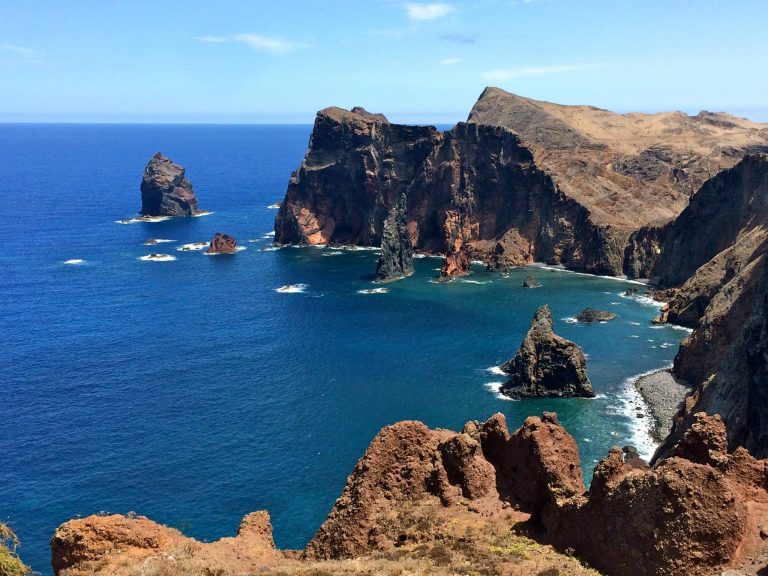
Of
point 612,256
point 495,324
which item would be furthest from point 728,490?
point 612,256

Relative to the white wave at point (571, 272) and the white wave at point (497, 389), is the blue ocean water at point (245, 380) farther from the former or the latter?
the white wave at point (571, 272)

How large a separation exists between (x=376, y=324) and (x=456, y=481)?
97.6 m

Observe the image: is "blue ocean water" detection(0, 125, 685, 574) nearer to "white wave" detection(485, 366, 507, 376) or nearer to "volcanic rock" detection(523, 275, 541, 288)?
"white wave" detection(485, 366, 507, 376)

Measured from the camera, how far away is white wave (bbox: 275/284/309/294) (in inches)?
6373

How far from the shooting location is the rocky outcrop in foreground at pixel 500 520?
30.1m

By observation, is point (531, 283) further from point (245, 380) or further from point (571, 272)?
point (245, 380)

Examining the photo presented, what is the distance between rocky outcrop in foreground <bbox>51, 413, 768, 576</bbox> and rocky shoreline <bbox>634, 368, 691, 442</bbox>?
52.0m

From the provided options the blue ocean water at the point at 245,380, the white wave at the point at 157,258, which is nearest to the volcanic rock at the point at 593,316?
the blue ocean water at the point at 245,380

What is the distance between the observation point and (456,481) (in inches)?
1607

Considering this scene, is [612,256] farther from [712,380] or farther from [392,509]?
[392,509]

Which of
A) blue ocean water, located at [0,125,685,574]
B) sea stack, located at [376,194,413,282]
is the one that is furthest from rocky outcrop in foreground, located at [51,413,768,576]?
sea stack, located at [376,194,413,282]

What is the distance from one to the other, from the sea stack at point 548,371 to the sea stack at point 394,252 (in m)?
75.6

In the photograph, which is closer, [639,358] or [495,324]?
[639,358]

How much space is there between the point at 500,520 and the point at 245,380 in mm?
73414
